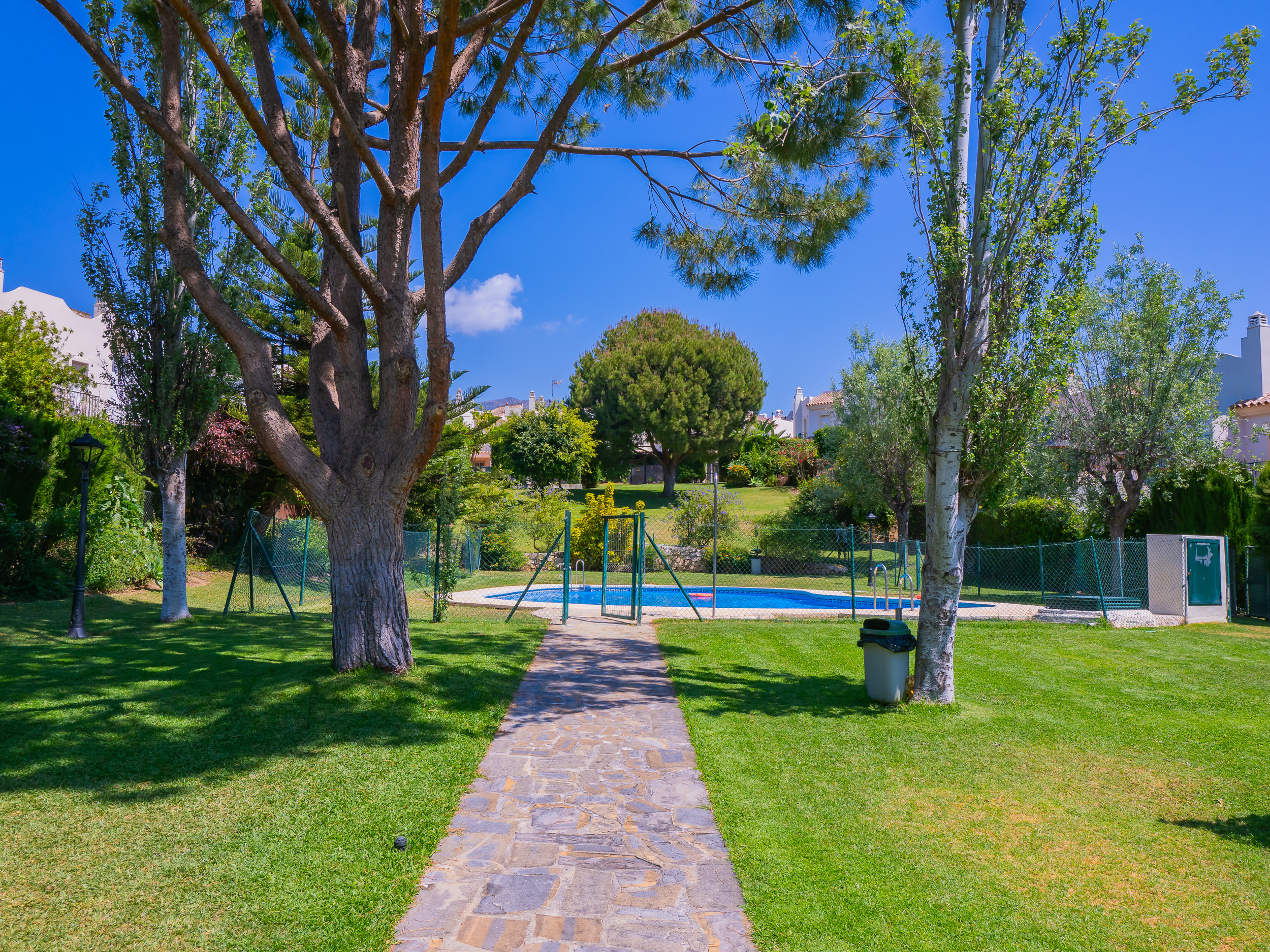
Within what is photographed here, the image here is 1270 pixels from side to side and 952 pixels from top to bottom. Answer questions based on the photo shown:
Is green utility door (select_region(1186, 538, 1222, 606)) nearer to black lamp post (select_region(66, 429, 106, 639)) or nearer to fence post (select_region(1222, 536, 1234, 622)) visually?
fence post (select_region(1222, 536, 1234, 622))

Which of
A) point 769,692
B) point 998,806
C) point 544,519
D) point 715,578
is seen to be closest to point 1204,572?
point 715,578

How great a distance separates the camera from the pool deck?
12.8m

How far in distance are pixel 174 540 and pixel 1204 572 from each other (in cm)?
1642

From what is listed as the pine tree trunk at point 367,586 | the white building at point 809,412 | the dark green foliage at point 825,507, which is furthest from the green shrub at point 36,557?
the white building at point 809,412

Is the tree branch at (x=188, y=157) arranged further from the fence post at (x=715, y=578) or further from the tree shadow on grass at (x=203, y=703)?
the fence post at (x=715, y=578)

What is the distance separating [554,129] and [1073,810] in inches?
259

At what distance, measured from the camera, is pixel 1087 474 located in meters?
16.5

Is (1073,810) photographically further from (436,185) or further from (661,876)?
(436,185)

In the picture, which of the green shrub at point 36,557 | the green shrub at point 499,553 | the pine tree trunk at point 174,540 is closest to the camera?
the pine tree trunk at point 174,540

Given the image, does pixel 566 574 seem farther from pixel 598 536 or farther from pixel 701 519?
pixel 701 519

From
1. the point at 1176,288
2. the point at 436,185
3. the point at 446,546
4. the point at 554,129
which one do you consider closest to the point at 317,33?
the point at 554,129

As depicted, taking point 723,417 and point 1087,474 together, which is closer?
point 1087,474

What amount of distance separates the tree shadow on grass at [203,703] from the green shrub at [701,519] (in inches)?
541

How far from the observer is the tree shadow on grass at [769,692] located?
6.56 m
